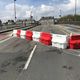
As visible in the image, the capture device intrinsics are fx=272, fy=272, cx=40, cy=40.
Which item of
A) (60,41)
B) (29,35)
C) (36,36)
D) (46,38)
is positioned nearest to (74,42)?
(60,41)

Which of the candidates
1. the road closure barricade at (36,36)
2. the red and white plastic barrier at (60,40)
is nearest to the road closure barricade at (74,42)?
the red and white plastic barrier at (60,40)

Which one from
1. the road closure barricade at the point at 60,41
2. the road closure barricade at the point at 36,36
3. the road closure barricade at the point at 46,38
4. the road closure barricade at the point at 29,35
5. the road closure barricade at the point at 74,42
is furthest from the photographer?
the road closure barricade at the point at 29,35

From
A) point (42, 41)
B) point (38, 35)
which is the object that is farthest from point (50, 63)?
point (38, 35)

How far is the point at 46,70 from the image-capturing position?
10383mm

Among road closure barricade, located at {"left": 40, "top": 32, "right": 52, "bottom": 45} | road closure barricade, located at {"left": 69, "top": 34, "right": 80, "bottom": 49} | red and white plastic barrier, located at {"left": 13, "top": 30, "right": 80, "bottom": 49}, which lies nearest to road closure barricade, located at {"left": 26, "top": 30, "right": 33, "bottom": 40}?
red and white plastic barrier, located at {"left": 13, "top": 30, "right": 80, "bottom": 49}

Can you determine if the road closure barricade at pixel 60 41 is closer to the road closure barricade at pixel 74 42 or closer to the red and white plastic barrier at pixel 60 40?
the red and white plastic barrier at pixel 60 40

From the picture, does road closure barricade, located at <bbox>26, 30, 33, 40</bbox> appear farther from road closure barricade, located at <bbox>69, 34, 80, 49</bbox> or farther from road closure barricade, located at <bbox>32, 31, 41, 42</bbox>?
road closure barricade, located at <bbox>69, 34, 80, 49</bbox>

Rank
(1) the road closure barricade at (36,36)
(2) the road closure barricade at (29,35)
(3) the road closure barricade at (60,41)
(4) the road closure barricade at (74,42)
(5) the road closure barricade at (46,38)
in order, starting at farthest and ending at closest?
(2) the road closure barricade at (29,35) < (1) the road closure barricade at (36,36) < (5) the road closure barricade at (46,38) < (3) the road closure barricade at (60,41) < (4) the road closure barricade at (74,42)

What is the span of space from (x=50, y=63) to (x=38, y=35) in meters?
12.2

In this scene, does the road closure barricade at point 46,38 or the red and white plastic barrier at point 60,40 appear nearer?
the red and white plastic barrier at point 60,40

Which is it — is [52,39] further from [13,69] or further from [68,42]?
[13,69]

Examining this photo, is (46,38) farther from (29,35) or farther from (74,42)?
(29,35)

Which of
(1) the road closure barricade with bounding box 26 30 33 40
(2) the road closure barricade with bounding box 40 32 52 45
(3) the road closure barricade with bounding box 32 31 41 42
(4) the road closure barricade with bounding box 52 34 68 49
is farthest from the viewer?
(1) the road closure barricade with bounding box 26 30 33 40

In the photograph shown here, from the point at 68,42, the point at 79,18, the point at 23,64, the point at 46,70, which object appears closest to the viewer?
the point at 46,70
